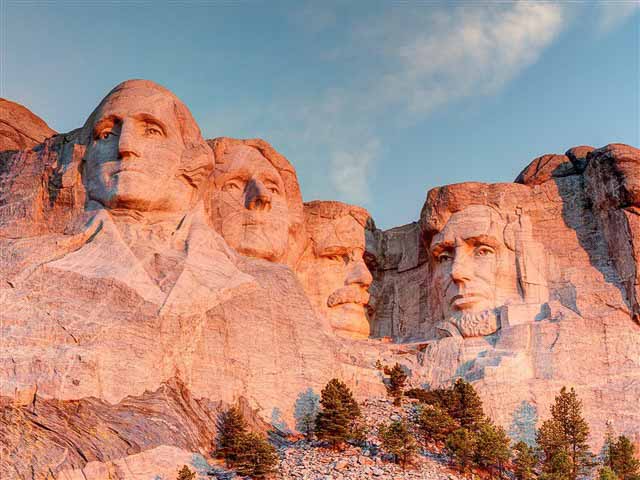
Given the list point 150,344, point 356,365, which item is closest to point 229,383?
point 150,344

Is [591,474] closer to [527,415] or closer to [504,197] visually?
[527,415]

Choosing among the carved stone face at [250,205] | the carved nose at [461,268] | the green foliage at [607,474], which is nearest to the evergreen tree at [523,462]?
the green foliage at [607,474]

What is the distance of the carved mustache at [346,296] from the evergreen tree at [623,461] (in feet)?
26.1

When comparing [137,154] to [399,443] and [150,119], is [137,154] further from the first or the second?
[399,443]

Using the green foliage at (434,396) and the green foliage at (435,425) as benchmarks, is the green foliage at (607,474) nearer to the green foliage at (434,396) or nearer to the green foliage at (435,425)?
the green foliage at (435,425)

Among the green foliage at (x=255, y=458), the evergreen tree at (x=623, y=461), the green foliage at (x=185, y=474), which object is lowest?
the green foliage at (x=185, y=474)

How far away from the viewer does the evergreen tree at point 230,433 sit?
2044 cm

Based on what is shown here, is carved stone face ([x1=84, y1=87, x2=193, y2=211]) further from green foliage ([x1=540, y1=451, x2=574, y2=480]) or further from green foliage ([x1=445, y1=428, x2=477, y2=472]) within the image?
green foliage ([x1=540, y1=451, x2=574, y2=480])

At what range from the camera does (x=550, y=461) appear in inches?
840

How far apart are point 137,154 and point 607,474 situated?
34.3 feet

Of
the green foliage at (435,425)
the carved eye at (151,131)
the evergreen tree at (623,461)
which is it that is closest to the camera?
the evergreen tree at (623,461)

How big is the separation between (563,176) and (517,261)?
2.64 metres

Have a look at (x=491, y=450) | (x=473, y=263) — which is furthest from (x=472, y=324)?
(x=491, y=450)

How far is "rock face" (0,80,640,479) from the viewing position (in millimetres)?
20594
